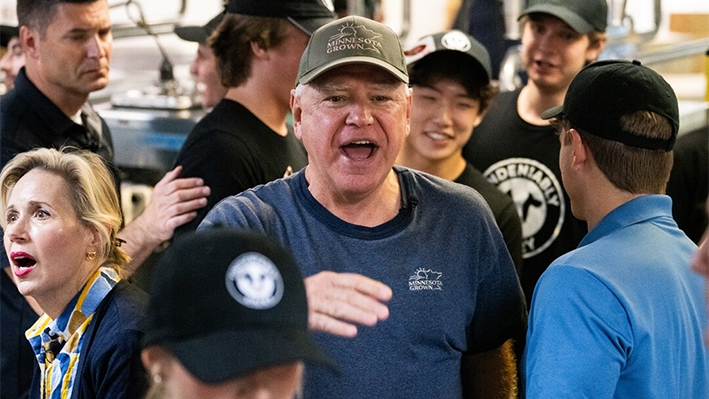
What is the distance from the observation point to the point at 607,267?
186 centimetres

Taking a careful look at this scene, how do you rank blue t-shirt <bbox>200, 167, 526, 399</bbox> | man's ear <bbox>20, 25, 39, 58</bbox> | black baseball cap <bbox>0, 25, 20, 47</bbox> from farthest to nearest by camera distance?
black baseball cap <bbox>0, 25, 20, 47</bbox> < man's ear <bbox>20, 25, 39, 58</bbox> < blue t-shirt <bbox>200, 167, 526, 399</bbox>

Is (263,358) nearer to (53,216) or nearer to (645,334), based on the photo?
(645,334)

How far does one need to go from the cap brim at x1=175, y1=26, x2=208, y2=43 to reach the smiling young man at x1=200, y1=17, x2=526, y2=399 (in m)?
1.53

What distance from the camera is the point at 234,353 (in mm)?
1136

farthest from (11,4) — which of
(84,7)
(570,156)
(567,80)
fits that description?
(570,156)

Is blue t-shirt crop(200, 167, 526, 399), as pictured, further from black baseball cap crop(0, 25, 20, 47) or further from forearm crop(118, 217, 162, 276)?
black baseball cap crop(0, 25, 20, 47)

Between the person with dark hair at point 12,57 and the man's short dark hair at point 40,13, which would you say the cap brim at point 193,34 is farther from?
the person with dark hair at point 12,57

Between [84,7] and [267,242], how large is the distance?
2302mm

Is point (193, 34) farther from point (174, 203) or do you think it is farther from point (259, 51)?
point (174, 203)

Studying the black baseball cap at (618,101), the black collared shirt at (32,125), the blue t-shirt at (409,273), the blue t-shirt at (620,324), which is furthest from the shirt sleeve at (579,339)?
the black collared shirt at (32,125)

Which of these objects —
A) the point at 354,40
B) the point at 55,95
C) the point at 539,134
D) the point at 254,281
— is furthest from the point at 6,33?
the point at 254,281

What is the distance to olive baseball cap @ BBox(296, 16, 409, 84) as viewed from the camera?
204 cm

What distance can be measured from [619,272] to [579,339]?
16 centimetres

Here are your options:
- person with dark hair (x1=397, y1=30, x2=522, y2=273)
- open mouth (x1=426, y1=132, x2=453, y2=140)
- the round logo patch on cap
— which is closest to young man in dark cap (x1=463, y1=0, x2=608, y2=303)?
person with dark hair (x1=397, y1=30, x2=522, y2=273)
